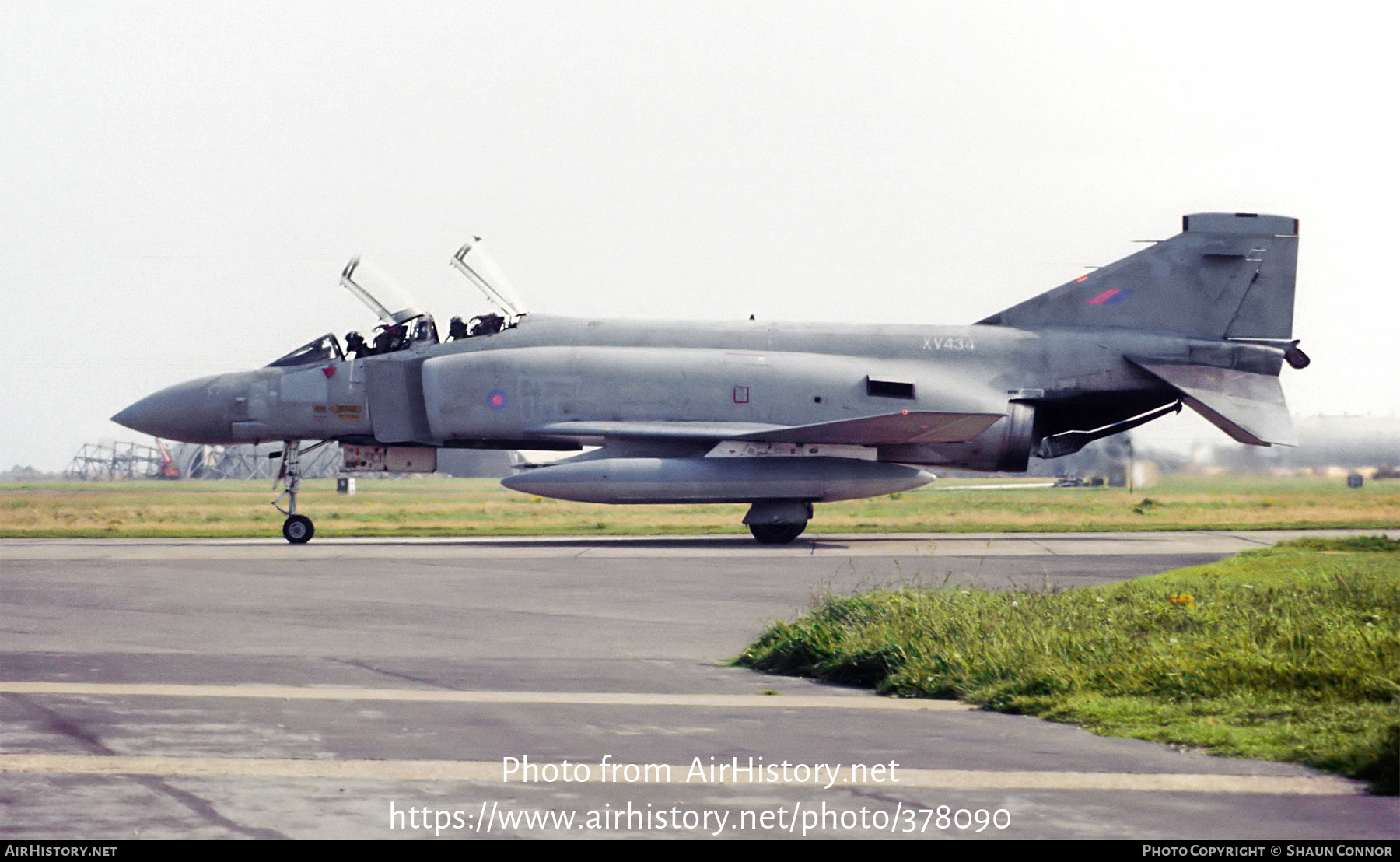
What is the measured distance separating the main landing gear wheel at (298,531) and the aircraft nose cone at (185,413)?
230 centimetres

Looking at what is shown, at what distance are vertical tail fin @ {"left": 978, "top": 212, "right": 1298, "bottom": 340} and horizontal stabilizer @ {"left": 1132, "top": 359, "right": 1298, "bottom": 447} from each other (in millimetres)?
814

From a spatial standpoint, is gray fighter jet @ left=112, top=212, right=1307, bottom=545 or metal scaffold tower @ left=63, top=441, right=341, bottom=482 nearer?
gray fighter jet @ left=112, top=212, right=1307, bottom=545

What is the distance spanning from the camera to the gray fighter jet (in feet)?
77.7

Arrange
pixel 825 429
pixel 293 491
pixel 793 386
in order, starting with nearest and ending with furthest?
pixel 825 429 → pixel 793 386 → pixel 293 491

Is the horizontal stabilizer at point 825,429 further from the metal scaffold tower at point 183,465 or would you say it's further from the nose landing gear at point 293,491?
the metal scaffold tower at point 183,465

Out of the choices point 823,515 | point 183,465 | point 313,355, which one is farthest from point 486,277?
point 183,465

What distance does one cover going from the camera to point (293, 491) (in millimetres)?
24688

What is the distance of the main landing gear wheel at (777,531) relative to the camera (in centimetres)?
2370

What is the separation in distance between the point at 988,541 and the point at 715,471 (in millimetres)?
4748

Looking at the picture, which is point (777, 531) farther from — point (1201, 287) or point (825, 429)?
point (1201, 287)

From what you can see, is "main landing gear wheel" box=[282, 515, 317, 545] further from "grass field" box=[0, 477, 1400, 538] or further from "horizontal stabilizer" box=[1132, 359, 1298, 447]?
"horizontal stabilizer" box=[1132, 359, 1298, 447]

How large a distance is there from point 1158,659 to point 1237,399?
1760 centimetres

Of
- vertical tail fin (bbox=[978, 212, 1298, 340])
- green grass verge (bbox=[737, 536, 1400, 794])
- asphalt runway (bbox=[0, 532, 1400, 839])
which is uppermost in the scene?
vertical tail fin (bbox=[978, 212, 1298, 340])

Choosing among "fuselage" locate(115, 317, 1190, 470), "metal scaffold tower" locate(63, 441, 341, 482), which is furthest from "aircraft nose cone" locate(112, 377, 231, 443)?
"metal scaffold tower" locate(63, 441, 341, 482)
